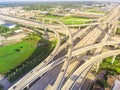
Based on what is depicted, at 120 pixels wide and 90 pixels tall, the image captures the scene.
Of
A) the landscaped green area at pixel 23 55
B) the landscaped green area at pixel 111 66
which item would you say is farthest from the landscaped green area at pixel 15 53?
the landscaped green area at pixel 111 66

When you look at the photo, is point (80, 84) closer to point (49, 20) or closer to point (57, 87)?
point (57, 87)

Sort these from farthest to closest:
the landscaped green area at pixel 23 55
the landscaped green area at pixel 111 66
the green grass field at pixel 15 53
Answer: the green grass field at pixel 15 53, the landscaped green area at pixel 23 55, the landscaped green area at pixel 111 66

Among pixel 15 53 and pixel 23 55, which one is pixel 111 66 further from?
pixel 15 53

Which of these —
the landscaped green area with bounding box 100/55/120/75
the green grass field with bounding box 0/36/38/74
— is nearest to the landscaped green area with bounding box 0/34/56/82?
the green grass field with bounding box 0/36/38/74

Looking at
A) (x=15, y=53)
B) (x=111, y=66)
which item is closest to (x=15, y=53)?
(x=15, y=53)

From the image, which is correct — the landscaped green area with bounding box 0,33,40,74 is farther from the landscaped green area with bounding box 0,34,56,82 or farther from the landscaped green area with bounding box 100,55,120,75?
the landscaped green area with bounding box 100,55,120,75

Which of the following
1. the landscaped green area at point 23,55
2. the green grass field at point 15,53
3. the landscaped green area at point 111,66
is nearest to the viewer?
the landscaped green area at point 111,66

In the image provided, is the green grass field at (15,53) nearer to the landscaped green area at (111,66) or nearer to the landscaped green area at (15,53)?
the landscaped green area at (15,53)

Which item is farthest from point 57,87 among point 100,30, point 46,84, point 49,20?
point 49,20
